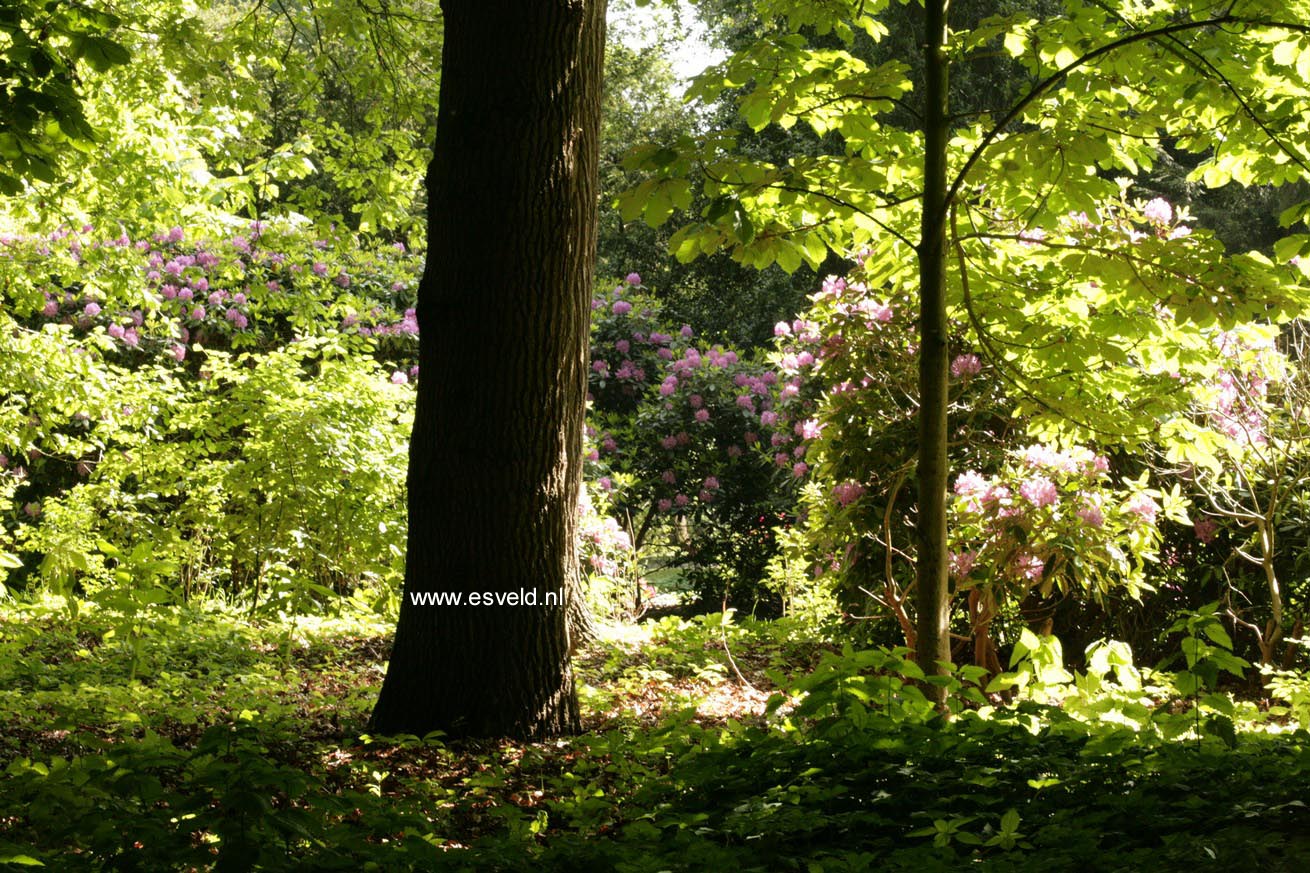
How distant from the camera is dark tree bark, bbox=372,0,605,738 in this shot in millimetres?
3664

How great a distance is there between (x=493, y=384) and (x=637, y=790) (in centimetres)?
142

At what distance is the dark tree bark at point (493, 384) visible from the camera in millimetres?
3664

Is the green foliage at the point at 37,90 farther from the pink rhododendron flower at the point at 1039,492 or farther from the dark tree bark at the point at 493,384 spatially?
the pink rhododendron flower at the point at 1039,492

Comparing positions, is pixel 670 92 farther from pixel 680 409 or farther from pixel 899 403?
pixel 899 403

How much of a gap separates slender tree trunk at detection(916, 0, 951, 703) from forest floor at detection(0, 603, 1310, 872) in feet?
1.28

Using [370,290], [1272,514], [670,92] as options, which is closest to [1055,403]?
[1272,514]

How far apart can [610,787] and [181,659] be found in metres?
2.79

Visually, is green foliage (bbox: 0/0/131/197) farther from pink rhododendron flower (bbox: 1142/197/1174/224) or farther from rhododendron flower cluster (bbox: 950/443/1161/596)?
pink rhododendron flower (bbox: 1142/197/1174/224)

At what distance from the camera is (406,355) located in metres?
10.8

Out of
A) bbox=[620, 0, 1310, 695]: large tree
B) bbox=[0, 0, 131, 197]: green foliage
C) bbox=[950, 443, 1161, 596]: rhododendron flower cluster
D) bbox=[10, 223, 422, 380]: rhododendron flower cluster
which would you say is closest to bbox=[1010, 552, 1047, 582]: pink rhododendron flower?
bbox=[950, 443, 1161, 596]: rhododendron flower cluster

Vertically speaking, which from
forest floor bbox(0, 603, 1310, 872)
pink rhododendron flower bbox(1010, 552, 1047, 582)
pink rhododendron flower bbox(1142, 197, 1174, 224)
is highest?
pink rhododendron flower bbox(1142, 197, 1174, 224)

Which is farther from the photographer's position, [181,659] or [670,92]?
[670,92]

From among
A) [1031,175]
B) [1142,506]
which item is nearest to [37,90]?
[1031,175]

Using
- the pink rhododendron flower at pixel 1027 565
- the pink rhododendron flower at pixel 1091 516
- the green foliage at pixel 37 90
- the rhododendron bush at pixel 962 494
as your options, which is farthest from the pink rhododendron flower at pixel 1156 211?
the green foliage at pixel 37 90
